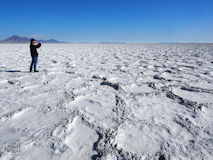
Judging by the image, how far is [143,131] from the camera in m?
1.39

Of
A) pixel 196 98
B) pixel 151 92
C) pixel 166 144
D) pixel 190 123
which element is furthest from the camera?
pixel 151 92

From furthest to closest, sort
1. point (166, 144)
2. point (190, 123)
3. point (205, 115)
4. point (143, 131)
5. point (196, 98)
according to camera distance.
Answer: point (196, 98)
point (205, 115)
point (190, 123)
point (143, 131)
point (166, 144)

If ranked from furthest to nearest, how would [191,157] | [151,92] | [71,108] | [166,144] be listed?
1. [151,92]
2. [71,108]
3. [166,144]
4. [191,157]

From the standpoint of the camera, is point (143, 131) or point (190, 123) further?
point (190, 123)

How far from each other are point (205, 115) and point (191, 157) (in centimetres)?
73

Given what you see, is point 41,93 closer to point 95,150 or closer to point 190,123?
point 95,150

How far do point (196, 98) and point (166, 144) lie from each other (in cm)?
114

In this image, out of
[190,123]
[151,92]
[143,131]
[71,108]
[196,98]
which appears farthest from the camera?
[151,92]

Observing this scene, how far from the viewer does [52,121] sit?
5.10ft

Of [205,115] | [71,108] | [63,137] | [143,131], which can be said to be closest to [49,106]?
[71,108]

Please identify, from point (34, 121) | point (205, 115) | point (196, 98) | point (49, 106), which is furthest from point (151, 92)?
point (34, 121)

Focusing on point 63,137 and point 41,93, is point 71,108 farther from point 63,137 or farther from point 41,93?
point 41,93

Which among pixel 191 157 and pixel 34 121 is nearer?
pixel 191 157

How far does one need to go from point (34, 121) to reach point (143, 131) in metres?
1.04
